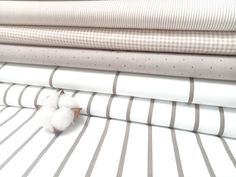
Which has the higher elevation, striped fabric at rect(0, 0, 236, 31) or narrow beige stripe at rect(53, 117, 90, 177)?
striped fabric at rect(0, 0, 236, 31)

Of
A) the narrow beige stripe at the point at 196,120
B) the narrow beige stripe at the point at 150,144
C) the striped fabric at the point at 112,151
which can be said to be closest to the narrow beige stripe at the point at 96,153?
the striped fabric at the point at 112,151

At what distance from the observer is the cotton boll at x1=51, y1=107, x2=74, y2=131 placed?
1.55ft

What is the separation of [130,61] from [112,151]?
214mm

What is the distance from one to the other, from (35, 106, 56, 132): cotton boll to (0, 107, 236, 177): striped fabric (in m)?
0.03

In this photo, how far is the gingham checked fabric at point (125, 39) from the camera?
434 mm

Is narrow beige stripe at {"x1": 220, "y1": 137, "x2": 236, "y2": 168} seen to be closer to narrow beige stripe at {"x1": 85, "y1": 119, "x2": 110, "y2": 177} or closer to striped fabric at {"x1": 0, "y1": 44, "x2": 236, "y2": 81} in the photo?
striped fabric at {"x1": 0, "y1": 44, "x2": 236, "y2": 81}

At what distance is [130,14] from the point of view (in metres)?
0.46

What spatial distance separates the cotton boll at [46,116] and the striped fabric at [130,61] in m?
0.14

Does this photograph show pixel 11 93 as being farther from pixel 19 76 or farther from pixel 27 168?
pixel 27 168

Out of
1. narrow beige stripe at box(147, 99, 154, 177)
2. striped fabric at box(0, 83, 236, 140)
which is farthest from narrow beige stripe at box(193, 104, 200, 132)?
narrow beige stripe at box(147, 99, 154, 177)

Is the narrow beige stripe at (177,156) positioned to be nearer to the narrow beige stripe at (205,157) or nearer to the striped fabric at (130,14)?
the narrow beige stripe at (205,157)

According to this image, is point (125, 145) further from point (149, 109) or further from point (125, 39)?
point (125, 39)

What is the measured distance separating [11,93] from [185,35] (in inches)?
20.0

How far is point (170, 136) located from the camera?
486 millimetres
